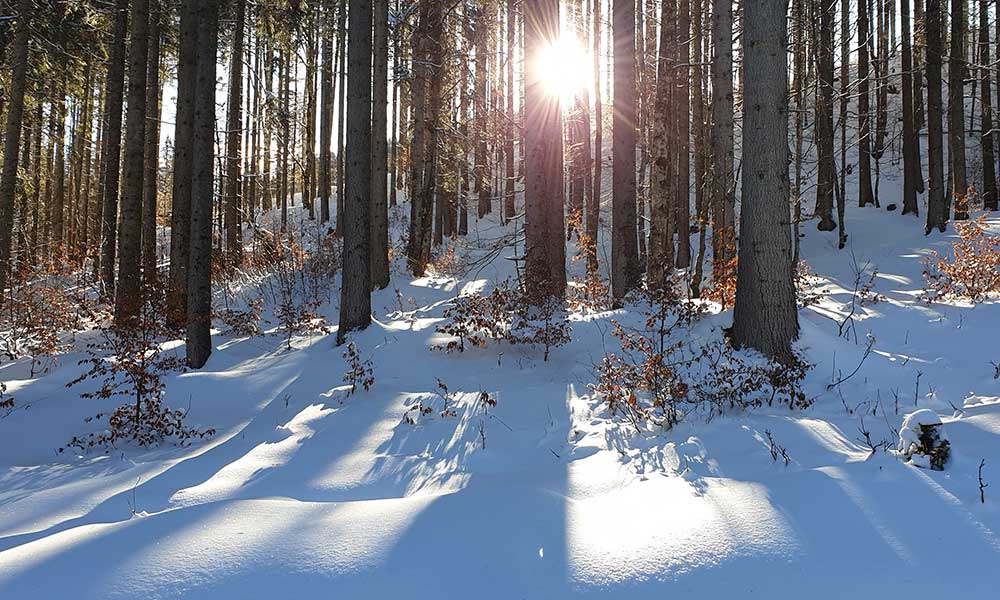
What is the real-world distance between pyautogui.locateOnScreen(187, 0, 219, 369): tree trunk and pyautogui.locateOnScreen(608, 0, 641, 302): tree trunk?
21.1ft

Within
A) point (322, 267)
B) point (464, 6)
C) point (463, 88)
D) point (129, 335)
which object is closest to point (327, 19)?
point (464, 6)

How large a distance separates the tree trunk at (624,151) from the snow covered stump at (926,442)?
6.51 metres

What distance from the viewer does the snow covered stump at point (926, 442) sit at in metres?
3.10

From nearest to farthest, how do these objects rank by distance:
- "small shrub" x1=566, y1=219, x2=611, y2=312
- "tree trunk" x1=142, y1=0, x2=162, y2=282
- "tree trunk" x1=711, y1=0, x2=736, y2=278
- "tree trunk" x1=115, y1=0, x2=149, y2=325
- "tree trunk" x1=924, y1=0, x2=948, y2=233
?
1. "tree trunk" x1=711, y1=0, x2=736, y2=278
2. "small shrub" x1=566, y1=219, x2=611, y2=312
3. "tree trunk" x1=115, y1=0, x2=149, y2=325
4. "tree trunk" x1=142, y1=0, x2=162, y2=282
5. "tree trunk" x1=924, y1=0, x2=948, y2=233

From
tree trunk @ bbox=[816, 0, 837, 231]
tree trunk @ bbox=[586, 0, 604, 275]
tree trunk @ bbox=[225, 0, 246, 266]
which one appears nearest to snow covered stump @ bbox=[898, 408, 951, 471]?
tree trunk @ bbox=[225, 0, 246, 266]

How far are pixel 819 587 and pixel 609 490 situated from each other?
128 cm

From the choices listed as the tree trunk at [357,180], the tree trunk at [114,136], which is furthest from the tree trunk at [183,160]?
the tree trunk at [357,180]

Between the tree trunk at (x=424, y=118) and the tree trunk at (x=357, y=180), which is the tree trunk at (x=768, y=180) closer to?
the tree trunk at (x=357, y=180)

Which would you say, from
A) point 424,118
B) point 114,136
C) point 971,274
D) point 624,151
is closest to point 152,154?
point 114,136

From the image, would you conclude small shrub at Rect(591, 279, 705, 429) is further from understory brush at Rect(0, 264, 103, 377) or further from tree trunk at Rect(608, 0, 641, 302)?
understory brush at Rect(0, 264, 103, 377)

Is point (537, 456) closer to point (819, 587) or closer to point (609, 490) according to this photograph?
point (609, 490)

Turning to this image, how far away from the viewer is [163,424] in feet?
16.6

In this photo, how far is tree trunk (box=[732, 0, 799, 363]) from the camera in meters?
5.52

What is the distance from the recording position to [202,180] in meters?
7.59
